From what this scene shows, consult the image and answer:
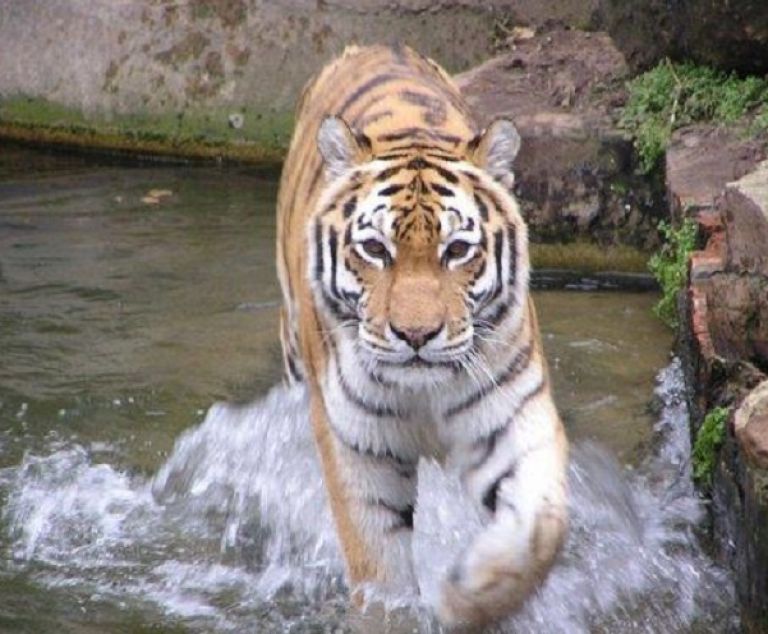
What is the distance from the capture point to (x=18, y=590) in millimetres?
4426

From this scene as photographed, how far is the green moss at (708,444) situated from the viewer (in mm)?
4223

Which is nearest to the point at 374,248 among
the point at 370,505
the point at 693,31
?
the point at 370,505

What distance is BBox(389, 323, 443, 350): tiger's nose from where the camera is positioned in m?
3.71

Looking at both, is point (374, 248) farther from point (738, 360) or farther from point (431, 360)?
point (738, 360)

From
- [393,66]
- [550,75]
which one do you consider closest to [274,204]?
[550,75]

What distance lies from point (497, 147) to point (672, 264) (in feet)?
6.30

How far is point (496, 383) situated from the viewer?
3.96 m

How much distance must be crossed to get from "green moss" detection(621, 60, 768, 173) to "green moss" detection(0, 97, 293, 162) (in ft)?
7.84

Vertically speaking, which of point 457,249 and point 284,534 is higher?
point 457,249

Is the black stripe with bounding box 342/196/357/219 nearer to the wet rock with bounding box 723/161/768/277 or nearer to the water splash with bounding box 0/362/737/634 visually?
the water splash with bounding box 0/362/737/634

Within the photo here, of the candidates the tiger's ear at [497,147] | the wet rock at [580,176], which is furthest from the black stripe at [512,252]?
the wet rock at [580,176]

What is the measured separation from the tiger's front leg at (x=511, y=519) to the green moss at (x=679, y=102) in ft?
9.01

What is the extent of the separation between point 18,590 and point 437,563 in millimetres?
1084

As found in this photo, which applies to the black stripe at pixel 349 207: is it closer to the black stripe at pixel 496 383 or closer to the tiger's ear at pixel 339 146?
the tiger's ear at pixel 339 146
